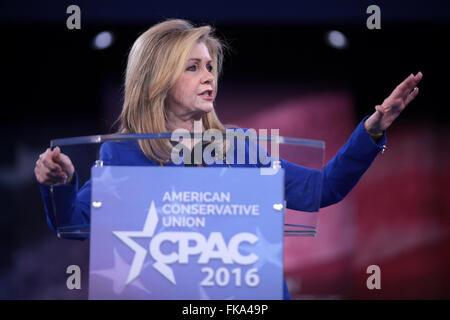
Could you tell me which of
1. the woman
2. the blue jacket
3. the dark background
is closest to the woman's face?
the woman

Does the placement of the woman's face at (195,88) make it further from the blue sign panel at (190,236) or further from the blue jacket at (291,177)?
the blue sign panel at (190,236)

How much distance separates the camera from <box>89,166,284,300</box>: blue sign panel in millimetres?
1033

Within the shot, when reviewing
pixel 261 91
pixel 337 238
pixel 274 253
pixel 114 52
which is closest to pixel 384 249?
pixel 337 238

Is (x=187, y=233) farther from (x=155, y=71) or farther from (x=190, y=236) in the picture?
(x=155, y=71)

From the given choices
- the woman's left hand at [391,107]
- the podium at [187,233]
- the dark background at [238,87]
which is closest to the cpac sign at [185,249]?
the podium at [187,233]

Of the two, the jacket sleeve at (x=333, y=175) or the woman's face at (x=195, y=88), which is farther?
the woman's face at (x=195, y=88)

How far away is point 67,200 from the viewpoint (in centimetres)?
120

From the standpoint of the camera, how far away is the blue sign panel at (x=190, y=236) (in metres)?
1.03

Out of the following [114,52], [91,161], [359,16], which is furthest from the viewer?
[114,52]

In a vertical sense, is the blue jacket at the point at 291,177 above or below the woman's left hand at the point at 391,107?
below

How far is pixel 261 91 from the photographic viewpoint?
3.75m

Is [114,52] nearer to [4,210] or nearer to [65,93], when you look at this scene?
[65,93]

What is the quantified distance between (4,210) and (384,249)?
7.99 ft

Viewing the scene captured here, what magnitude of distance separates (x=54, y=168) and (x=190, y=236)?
31cm
